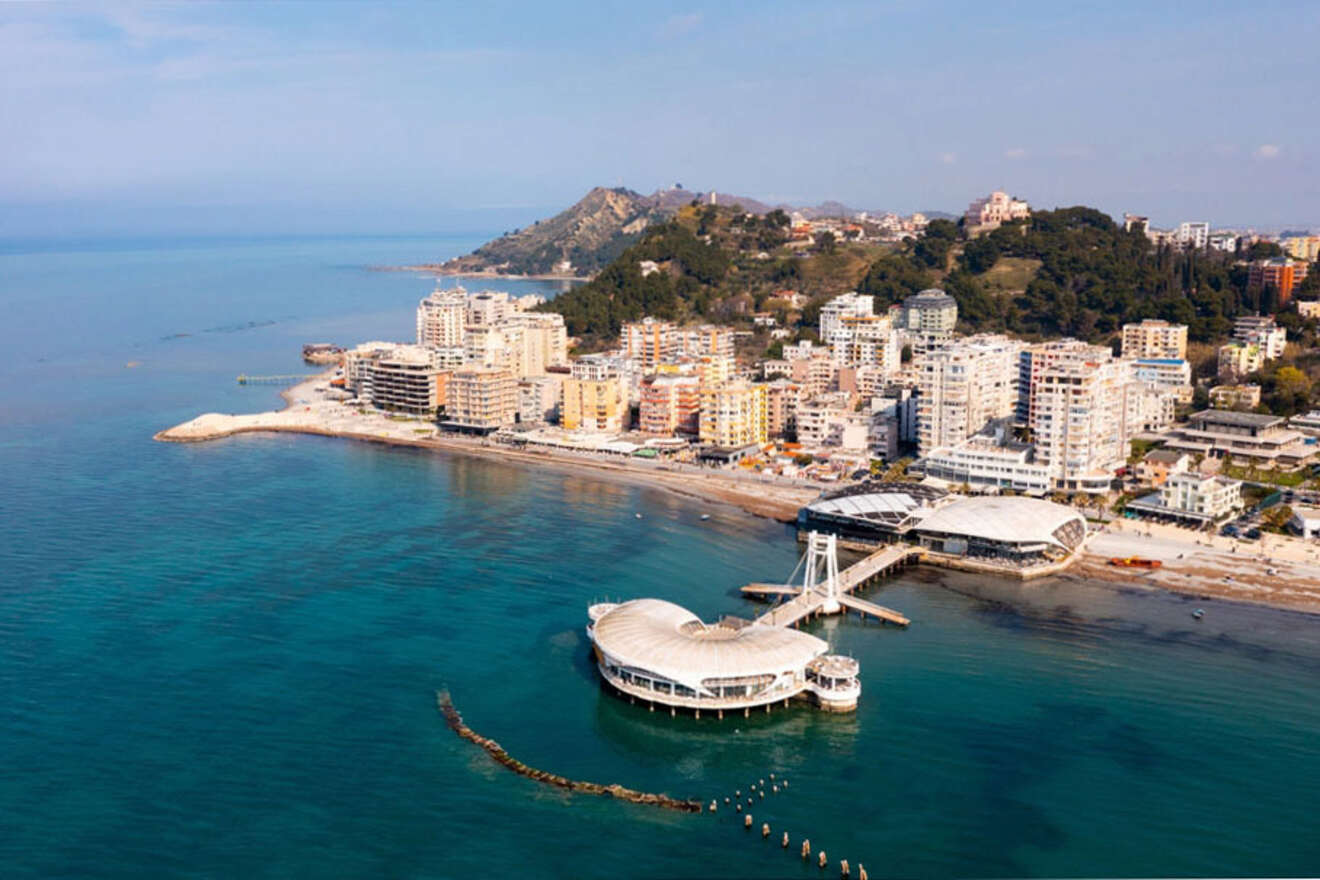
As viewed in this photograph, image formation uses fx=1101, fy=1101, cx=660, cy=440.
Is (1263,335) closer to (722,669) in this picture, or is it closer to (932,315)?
(932,315)

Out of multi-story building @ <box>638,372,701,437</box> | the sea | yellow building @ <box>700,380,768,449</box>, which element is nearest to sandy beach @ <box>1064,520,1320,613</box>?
the sea

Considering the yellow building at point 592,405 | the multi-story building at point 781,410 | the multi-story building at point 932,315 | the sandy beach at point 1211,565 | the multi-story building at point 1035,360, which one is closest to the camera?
the sandy beach at point 1211,565

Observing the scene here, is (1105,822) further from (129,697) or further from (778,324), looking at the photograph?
(778,324)

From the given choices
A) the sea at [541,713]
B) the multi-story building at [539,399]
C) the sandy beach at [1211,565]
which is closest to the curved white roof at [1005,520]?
the sandy beach at [1211,565]

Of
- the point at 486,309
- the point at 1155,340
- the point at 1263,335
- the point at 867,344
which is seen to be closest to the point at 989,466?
the point at 867,344

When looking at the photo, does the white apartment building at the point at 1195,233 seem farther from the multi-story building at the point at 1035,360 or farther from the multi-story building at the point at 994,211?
the multi-story building at the point at 1035,360
